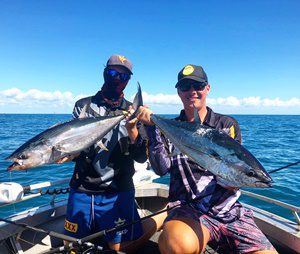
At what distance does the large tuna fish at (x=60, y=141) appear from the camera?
9.17ft

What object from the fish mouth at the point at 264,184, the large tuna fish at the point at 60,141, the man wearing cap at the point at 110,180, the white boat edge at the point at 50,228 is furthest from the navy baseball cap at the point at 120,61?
the white boat edge at the point at 50,228

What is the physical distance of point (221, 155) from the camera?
98.8 inches

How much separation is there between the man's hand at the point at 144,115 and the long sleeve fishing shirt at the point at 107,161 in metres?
0.28

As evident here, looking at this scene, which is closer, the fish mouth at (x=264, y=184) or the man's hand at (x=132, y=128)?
the fish mouth at (x=264, y=184)

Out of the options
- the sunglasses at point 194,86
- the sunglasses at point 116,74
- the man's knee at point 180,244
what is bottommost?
the man's knee at point 180,244

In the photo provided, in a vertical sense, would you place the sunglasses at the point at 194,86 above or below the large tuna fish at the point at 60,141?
above

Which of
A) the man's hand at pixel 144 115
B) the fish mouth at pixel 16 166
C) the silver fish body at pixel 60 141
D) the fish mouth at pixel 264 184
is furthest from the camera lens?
the man's hand at pixel 144 115

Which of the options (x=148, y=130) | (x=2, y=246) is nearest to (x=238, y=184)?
(x=148, y=130)

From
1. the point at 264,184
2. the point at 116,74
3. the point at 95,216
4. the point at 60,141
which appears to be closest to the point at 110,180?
the point at 95,216

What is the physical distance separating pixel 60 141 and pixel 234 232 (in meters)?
2.34

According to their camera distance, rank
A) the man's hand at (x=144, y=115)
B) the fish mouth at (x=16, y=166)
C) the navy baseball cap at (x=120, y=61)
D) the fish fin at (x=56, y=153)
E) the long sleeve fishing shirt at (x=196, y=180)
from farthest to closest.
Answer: the navy baseball cap at (x=120, y=61) < the man's hand at (x=144, y=115) < the long sleeve fishing shirt at (x=196, y=180) < the fish fin at (x=56, y=153) < the fish mouth at (x=16, y=166)

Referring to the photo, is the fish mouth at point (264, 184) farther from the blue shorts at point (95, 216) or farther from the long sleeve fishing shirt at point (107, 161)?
the blue shorts at point (95, 216)

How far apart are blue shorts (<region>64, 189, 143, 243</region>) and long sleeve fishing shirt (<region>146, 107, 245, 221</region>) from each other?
0.78 m

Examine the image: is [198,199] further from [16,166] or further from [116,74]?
[16,166]
